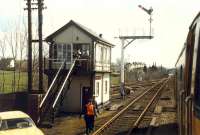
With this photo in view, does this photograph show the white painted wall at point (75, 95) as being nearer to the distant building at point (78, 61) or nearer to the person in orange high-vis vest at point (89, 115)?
the distant building at point (78, 61)

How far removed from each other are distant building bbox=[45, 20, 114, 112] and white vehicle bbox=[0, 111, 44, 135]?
12.6 m

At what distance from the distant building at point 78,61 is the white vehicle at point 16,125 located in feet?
41.3

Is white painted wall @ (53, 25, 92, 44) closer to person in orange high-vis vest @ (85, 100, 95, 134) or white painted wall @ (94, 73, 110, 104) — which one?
white painted wall @ (94, 73, 110, 104)

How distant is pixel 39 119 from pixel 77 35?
26.8 ft

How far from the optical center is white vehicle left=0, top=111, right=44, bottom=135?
14.6 metres

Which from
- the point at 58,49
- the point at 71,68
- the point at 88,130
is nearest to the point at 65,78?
the point at 71,68

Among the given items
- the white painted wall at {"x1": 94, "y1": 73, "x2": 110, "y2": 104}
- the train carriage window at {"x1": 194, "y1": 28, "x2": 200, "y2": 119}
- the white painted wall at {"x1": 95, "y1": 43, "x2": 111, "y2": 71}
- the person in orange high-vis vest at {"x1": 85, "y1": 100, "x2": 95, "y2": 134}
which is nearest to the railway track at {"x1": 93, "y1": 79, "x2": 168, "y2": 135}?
the person in orange high-vis vest at {"x1": 85, "y1": 100, "x2": 95, "y2": 134}

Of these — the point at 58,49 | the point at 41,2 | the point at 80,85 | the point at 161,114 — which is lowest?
the point at 161,114

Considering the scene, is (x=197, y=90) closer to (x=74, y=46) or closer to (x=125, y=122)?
(x=125, y=122)

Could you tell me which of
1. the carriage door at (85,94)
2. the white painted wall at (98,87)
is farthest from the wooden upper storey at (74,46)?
the carriage door at (85,94)

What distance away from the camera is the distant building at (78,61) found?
28733 millimetres

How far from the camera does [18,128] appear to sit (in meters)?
14.9

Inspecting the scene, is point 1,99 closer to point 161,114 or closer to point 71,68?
point 71,68

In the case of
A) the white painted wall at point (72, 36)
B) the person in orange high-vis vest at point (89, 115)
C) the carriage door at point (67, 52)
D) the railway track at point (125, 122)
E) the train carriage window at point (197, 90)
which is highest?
the white painted wall at point (72, 36)
